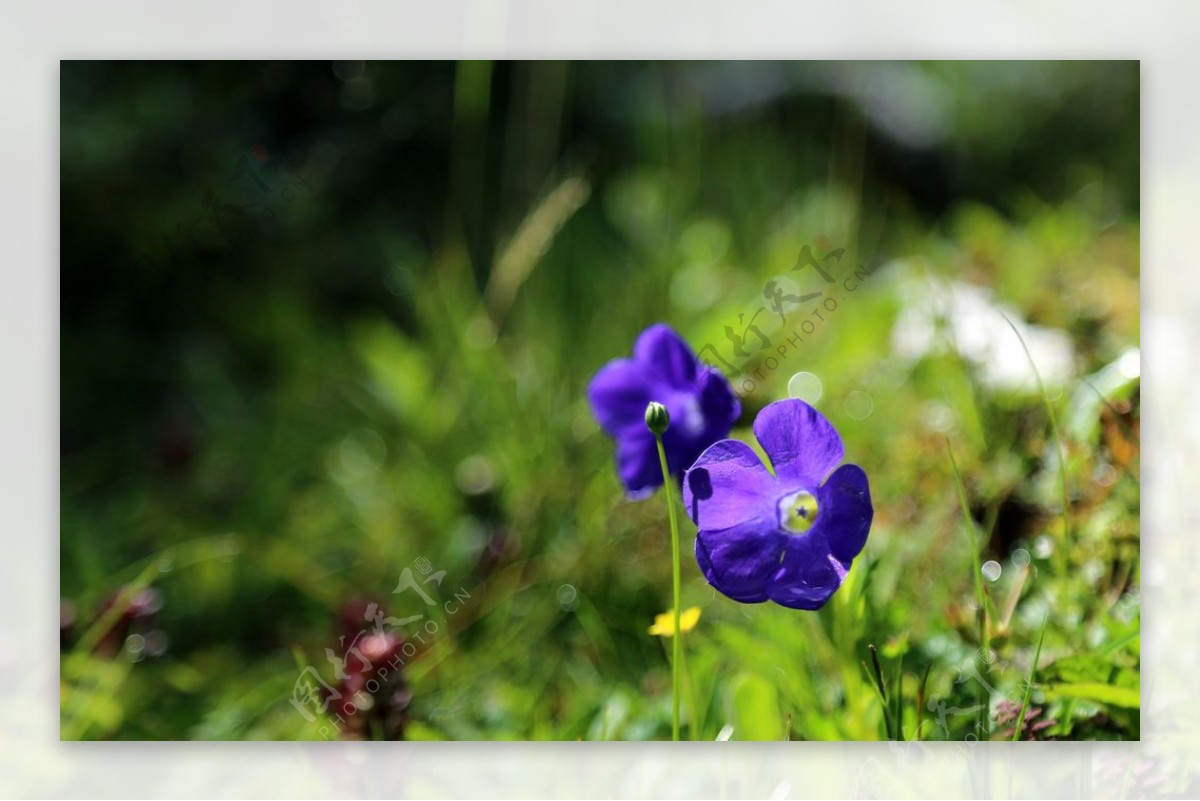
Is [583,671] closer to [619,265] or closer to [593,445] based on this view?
[593,445]

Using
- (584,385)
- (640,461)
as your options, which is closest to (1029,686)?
(640,461)

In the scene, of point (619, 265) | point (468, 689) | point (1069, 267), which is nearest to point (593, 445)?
point (619, 265)

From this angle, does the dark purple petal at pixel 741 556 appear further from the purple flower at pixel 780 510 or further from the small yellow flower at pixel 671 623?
the small yellow flower at pixel 671 623

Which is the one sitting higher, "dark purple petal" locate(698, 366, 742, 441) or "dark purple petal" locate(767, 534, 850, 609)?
"dark purple petal" locate(698, 366, 742, 441)

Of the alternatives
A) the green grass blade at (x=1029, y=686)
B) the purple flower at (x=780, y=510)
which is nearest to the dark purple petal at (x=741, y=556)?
the purple flower at (x=780, y=510)

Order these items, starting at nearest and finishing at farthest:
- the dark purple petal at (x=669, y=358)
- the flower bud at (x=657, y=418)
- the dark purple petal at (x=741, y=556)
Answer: the flower bud at (x=657, y=418)
the dark purple petal at (x=741, y=556)
the dark purple petal at (x=669, y=358)

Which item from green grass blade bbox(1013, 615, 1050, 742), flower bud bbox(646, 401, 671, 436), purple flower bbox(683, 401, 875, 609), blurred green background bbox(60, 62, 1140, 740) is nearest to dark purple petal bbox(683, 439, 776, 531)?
purple flower bbox(683, 401, 875, 609)

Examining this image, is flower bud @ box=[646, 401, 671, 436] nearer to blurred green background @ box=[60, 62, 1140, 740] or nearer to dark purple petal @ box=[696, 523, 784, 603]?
dark purple petal @ box=[696, 523, 784, 603]
